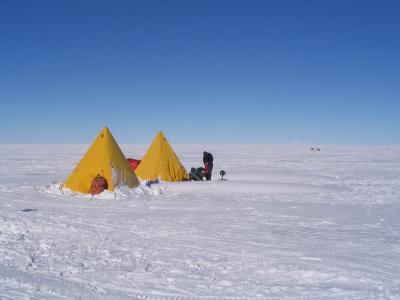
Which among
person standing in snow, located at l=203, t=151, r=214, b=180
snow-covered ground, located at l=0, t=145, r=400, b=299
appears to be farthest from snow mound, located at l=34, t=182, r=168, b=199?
person standing in snow, located at l=203, t=151, r=214, b=180

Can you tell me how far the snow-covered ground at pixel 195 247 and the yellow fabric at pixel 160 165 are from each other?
151 inches

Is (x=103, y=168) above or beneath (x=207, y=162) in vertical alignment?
beneath

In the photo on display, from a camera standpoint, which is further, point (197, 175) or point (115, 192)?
point (197, 175)

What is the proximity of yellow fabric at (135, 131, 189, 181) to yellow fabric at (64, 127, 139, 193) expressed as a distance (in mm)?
2557

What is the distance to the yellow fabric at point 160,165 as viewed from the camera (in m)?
17.0

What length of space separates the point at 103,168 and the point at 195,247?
7683mm

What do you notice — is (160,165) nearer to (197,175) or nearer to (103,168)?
(197,175)

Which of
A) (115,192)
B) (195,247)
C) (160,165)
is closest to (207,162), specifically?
(160,165)

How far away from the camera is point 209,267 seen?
582cm

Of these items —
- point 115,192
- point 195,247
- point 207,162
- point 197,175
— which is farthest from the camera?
point 197,175

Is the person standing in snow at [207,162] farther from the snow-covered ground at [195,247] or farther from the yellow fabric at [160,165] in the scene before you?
the snow-covered ground at [195,247]

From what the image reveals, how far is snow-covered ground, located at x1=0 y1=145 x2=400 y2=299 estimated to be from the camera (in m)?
4.98

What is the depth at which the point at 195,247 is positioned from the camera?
22.7 ft

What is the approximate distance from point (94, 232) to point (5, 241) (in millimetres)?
1605
